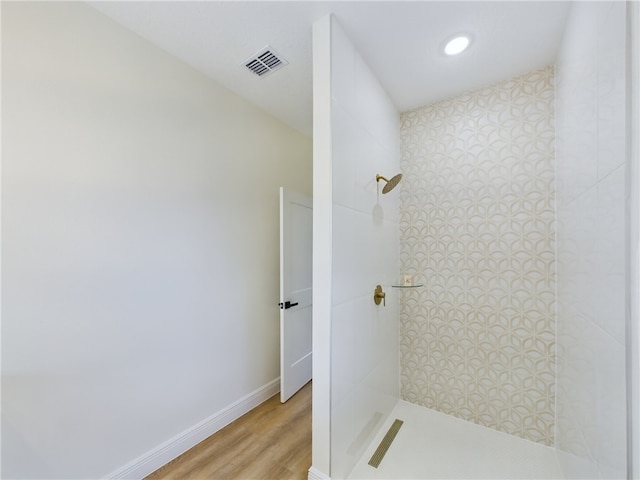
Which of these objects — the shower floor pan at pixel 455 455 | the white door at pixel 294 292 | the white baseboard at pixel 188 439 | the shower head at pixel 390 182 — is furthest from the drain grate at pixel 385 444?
the shower head at pixel 390 182

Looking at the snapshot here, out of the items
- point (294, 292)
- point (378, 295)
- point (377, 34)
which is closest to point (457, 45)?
point (377, 34)

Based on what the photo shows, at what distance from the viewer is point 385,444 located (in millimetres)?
1711

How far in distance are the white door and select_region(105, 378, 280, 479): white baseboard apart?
250 millimetres

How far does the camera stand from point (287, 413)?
6.82 ft

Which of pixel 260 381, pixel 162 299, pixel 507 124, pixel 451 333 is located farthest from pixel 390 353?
pixel 507 124

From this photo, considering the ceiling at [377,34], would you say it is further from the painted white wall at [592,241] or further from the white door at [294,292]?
the white door at [294,292]

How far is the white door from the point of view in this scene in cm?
225

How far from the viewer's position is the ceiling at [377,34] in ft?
4.31

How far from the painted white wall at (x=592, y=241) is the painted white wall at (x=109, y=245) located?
200 cm

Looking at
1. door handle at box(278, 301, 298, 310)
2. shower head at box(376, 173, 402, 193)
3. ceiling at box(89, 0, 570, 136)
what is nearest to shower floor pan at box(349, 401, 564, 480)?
door handle at box(278, 301, 298, 310)

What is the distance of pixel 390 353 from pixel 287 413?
0.97 metres

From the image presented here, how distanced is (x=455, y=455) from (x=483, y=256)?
4.27 ft

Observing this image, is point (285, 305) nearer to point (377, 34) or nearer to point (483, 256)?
point (483, 256)

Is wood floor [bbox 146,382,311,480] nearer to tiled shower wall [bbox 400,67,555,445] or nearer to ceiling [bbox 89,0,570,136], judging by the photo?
tiled shower wall [bbox 400,67,555,445]
